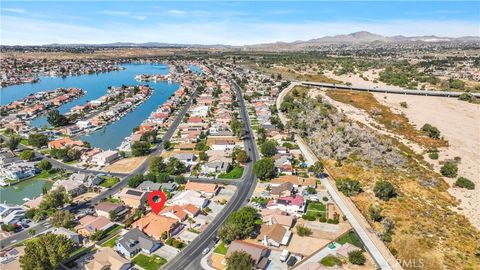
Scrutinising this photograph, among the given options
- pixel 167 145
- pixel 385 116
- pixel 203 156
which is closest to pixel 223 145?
pixel 203 156

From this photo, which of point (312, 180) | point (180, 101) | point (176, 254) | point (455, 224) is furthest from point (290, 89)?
point (176, 254)

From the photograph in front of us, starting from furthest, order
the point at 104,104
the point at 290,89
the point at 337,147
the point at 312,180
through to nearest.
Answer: the point at 290,89, the point at 104,104, the point at 337,147, the point at 312,180

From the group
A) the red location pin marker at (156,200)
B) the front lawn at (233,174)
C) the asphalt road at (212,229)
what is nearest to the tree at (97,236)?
the red location pin marker at (156,200)

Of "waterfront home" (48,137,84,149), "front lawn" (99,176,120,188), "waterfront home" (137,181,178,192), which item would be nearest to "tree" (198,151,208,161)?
"waterfront home" (137,181,178,192)

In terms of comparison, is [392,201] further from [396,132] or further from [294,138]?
[396,132]

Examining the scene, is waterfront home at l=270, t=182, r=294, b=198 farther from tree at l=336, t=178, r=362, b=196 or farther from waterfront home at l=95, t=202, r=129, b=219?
waterfront home at l=95, t=202, r=129, b=219

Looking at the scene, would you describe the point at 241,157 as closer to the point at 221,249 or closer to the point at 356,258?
the point at 221,249
